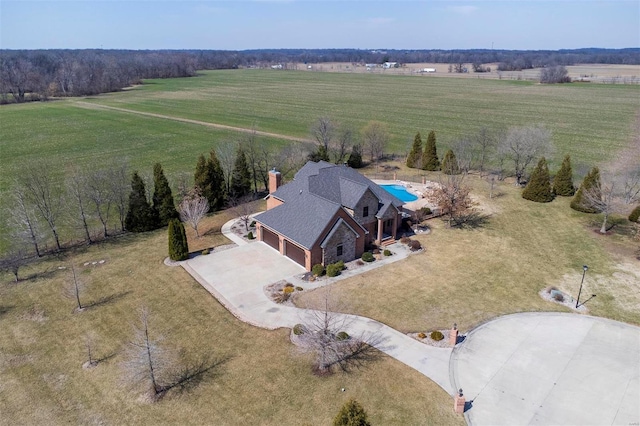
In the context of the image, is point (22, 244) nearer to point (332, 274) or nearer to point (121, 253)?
point (121, 253)

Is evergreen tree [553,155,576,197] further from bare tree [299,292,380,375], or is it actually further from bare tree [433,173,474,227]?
bare tree [299,292,380,375]

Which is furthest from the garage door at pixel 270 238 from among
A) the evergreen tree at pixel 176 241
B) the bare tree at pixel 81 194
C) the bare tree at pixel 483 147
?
the bare tree at pixel 483 147

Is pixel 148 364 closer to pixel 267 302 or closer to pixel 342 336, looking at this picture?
pixel 267 302

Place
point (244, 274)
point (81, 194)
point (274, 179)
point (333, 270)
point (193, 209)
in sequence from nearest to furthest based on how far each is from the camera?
point (333, 270)
point (244, 274)
point (193, 209)
point (81, 194)
point (274, 179)

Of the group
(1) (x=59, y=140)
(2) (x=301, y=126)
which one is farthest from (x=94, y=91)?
(2) (x=301, y=126)

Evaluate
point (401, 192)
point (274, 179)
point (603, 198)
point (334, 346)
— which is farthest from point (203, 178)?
point (603, 198)
